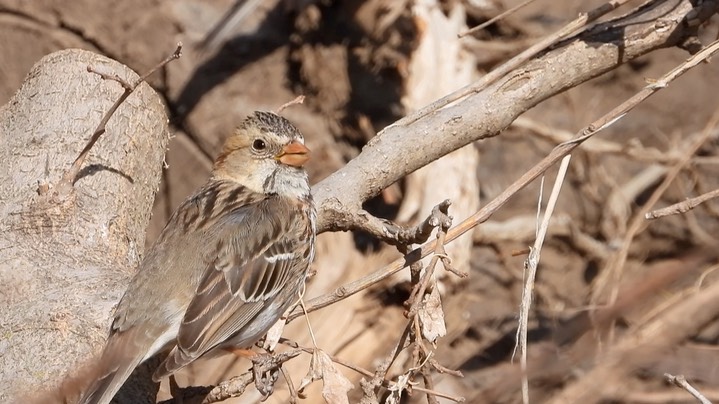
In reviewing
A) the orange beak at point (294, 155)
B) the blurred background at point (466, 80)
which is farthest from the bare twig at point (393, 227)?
the blurred background at point (466, 80)

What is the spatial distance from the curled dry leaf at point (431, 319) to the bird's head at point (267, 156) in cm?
126

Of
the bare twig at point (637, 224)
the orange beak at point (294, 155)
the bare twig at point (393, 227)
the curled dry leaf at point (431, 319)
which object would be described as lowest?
the bare twig at point (637, 224)

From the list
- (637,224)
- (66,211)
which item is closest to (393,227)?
(66,211)

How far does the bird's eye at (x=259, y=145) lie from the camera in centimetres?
483

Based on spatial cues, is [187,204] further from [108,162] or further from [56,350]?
[56,350]

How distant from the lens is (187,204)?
4660mm

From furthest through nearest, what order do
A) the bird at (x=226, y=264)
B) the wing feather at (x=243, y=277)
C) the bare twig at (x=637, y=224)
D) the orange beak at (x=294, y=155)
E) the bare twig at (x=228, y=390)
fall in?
the bare twig at (x=637, y=224), the orange beak at (x=294, y=155), the wing feather at (x=243, y=277), the bird at (x=226, y=264), the bare twig at (x=228, y=390)

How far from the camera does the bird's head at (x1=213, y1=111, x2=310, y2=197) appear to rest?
477 centimetres

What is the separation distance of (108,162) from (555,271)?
388cm

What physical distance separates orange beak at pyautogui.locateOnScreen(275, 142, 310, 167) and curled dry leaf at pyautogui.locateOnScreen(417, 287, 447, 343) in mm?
1333

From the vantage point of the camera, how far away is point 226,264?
4.38 metres

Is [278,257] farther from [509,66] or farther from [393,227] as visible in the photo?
[509,66]

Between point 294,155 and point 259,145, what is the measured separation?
7.1 inches

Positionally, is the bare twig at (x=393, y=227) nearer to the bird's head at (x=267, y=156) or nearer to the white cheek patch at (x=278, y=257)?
the white cheek patch at (x=278, y=257)
